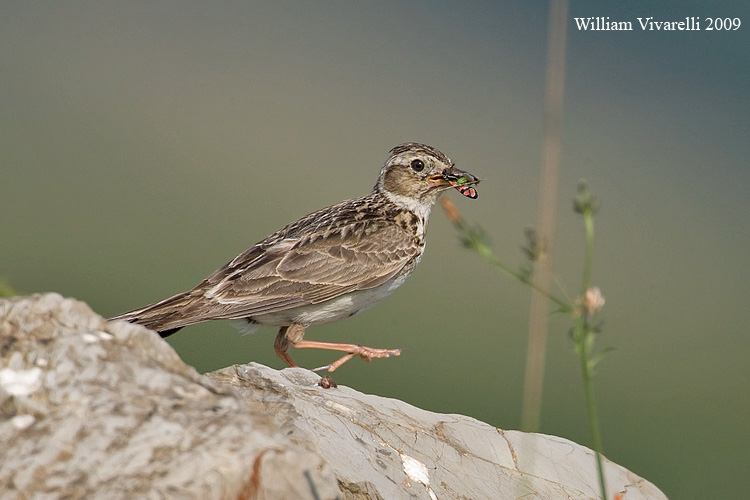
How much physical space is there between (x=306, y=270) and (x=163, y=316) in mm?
1558

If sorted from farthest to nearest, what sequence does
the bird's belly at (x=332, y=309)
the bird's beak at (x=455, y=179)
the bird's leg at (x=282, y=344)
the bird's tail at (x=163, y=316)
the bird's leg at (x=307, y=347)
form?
the bird's beak at (x=455, y=179)
the bird's leg at (x=282, y=344)
the bird's belly at (x=332, y=309)
the bird's leg at (x=307, y=347)
the bird's tail at (x=163, y=316)

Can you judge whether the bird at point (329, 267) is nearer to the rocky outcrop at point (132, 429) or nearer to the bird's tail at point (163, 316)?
the bird's tail at point (163, 316)

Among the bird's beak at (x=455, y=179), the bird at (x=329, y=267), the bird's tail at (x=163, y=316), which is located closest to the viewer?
the bird's tail at (x=163, y=316)

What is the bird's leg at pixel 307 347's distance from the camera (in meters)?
9.23

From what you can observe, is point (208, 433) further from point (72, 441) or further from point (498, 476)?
point (498, 476)

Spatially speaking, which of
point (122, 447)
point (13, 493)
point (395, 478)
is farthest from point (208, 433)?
point (395, 478)

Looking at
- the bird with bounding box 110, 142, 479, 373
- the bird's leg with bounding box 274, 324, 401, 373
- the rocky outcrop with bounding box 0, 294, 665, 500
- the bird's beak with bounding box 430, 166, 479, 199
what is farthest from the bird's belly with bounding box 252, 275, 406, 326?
the rocky outcrop with bounding box 0, 294, 665, 500

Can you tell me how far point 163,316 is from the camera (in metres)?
8.78

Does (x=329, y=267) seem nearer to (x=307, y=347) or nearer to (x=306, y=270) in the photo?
(x=306, y=270)

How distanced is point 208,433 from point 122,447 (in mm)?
354

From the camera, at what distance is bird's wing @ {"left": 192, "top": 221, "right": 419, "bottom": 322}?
9.18 m

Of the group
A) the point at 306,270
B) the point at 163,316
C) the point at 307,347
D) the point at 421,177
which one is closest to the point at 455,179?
the point at 421,177

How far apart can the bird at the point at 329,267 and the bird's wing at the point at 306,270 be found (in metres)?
0.01

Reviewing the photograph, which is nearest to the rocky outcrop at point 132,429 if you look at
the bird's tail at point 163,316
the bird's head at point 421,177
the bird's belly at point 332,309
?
the bird's tail at point 163,316
